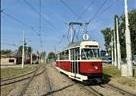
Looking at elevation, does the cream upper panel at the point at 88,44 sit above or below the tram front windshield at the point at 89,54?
above

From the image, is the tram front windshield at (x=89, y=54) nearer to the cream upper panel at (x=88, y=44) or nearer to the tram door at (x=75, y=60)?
the cream upper panel at (x=88, y=44)

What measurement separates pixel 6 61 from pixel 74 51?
10384 centimetres

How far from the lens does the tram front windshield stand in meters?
22.9

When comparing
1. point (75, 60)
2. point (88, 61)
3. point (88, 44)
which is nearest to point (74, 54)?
point (75, 60)

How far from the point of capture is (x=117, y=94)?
17438 millimetres

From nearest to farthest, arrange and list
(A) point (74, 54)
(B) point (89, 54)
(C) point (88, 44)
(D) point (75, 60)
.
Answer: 1. (B) point (89, 54)
2. (C) point (88, 44)
3. (D) point (75, 60)
4. (A) point (74, 54)

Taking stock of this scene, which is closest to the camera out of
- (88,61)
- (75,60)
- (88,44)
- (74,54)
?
(88,61)

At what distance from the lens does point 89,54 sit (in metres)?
23.0

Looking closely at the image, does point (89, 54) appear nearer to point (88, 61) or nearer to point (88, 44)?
point (88, 61)

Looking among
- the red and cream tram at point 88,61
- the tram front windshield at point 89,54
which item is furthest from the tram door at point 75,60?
the tram front windshield at point 89,54

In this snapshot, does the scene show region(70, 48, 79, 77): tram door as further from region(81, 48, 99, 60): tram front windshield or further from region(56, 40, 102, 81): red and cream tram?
region(81, 48, 99, 60): tram front windshield

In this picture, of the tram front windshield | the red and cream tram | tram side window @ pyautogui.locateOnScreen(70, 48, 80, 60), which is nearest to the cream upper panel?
the red and cream tram

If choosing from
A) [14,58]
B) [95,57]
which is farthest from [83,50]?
[14,58]

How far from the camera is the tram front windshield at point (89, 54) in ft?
75.0
